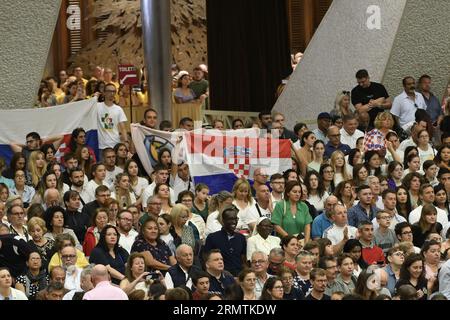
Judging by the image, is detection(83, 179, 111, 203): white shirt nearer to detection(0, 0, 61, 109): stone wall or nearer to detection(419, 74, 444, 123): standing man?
detection(0, 0, 61, 109): stone wall

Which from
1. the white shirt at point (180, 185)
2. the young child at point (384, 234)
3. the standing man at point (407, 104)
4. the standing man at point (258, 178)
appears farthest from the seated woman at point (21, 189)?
the standing man at point (407, 104)

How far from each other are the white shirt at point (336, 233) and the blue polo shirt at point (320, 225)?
0.34 feet

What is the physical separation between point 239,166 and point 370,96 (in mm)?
3398

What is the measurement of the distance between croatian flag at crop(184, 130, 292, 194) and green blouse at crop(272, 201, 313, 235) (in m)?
1.73

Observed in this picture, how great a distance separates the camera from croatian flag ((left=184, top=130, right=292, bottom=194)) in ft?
69.4

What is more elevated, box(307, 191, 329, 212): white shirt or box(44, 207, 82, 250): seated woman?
box(44, 207, 82, 250): seated woman

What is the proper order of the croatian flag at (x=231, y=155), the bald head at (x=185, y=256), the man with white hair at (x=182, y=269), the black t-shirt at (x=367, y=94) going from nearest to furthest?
the man with white hair at (x=182, y=269), the bald head at (x=185, y=256), the croatian flag at (x=231, y=155), the black t-shirt at (x=367, y=94)

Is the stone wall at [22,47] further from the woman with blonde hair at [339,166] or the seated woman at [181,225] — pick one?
the seated woman at [181,225]

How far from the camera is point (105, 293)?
1523cm

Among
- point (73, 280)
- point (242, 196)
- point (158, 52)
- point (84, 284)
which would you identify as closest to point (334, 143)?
point (242, 196)

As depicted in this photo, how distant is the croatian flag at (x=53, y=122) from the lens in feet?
72.4

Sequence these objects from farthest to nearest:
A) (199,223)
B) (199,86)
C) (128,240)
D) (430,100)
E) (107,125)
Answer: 1. (199,86)
2. (430,100)
3. (107,125)
4. (199,223)
5. (128,240)

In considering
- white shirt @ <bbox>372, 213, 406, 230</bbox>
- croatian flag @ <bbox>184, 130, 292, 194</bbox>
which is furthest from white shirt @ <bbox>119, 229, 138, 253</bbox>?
croatian flag @ <bbox>184, 130, 292, 194</bbox>

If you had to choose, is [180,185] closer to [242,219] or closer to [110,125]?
[242,219]
